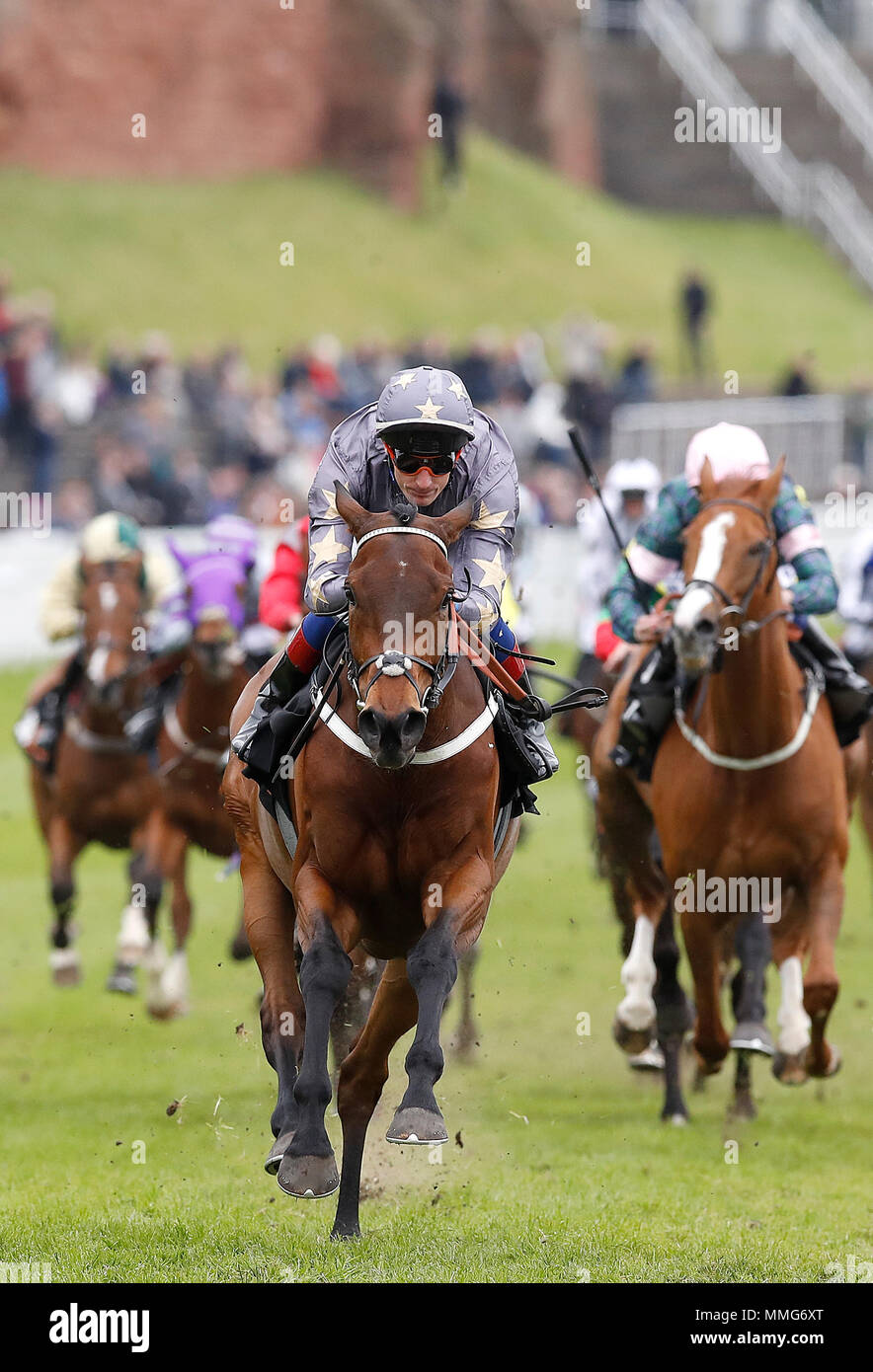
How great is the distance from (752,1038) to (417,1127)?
3.20m

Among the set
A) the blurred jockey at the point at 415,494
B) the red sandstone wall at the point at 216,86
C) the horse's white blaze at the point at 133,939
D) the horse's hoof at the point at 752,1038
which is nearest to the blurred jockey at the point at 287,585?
the blurred jockey at the point at 415,494

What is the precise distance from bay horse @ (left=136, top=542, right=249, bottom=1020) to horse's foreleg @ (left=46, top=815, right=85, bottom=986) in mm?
501

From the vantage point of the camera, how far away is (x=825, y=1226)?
7.41m

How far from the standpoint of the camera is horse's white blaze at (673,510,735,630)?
796cm

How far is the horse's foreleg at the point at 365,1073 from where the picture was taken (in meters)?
7.18

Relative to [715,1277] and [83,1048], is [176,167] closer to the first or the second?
[83,1048]

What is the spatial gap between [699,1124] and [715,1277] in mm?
2757

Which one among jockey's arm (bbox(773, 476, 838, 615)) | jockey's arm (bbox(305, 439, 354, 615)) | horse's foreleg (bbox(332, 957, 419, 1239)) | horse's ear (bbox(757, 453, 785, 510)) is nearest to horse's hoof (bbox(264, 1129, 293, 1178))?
horse's foreleg (bbox(332, 957, 419, 1239))

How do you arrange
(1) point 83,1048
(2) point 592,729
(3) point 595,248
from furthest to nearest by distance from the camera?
(3) point 595,248
(2) point 592,729
(1) point 83,1048

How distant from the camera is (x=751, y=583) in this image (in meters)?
8.20

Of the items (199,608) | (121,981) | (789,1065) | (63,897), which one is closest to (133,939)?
(121,981)

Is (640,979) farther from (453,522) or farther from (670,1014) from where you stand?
(453,522)

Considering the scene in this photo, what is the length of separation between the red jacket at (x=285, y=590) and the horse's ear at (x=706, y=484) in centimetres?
173
